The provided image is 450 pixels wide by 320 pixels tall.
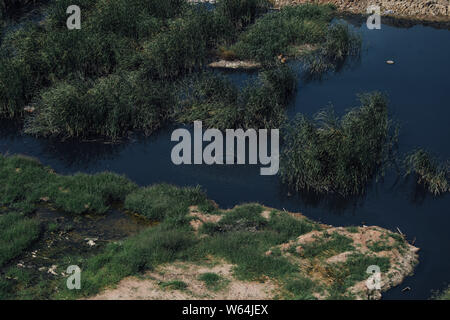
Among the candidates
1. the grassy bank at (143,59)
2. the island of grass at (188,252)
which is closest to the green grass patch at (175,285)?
the island of grass at (188,252)

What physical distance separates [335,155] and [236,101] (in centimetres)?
444

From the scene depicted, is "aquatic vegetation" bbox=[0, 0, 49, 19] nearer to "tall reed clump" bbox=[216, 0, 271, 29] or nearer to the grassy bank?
the grassy bank

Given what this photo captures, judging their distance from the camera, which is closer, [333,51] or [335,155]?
[335,155]

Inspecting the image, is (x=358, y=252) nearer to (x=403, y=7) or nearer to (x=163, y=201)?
(x=163, y=201)

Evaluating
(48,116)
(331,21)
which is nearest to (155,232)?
(48,116)

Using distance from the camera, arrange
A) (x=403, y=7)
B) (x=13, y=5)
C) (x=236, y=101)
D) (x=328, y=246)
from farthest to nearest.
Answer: (x=13, y=5) → (x=403, y=7) → (x=236, y=101) → (x=328, y=246)

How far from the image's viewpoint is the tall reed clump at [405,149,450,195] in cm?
1594

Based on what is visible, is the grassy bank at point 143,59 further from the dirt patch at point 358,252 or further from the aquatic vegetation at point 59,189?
the dirt patch at point 358,252

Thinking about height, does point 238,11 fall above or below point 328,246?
above

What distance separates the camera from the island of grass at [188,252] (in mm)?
12219

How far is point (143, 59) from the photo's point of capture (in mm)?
21453

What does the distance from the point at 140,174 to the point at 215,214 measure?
3.19 meters

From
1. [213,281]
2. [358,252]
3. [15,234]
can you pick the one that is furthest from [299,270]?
[15,234]
